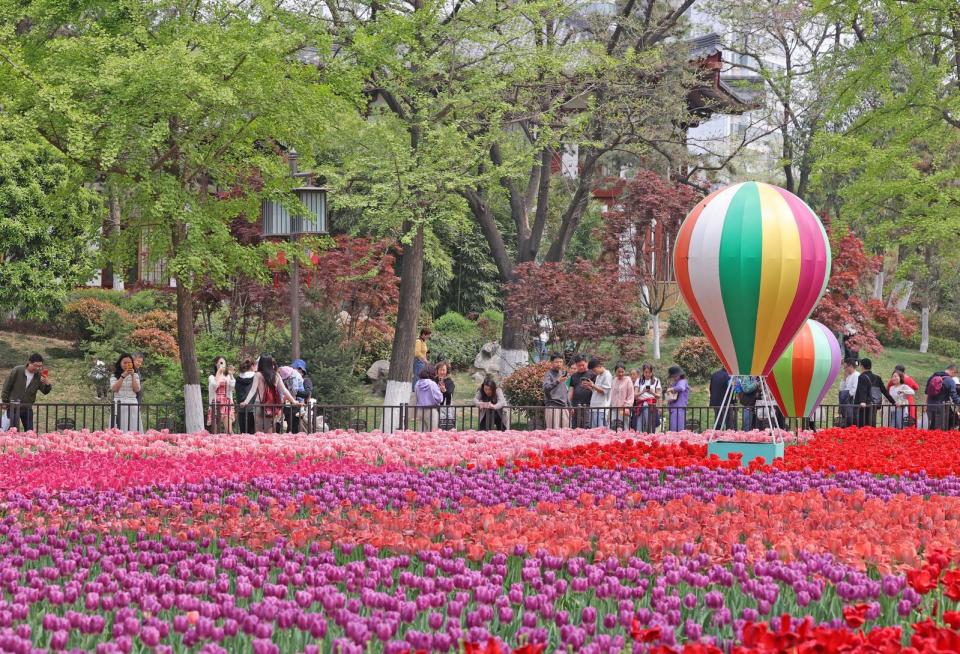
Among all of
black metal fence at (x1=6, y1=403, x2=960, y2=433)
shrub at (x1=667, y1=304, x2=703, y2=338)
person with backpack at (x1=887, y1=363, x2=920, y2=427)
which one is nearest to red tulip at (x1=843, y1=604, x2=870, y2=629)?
black metal fence at (x1=6, y1=403, x2=960, y2=433)

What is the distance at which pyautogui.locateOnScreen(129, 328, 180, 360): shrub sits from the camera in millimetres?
27750

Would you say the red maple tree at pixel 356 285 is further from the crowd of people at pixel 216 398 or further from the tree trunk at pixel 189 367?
the crowd of people at pixel 216 398

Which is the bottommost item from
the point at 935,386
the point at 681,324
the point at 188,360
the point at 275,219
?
the point at 935,386

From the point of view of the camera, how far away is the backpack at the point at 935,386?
819 inches

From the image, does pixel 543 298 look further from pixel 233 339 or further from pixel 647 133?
pixel 233 339

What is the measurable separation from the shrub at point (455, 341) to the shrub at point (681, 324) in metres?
6.01

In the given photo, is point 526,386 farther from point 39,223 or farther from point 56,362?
point 56,362

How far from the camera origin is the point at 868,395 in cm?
2014

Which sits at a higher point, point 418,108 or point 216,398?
point 418,108

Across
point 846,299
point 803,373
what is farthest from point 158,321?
point 846,299

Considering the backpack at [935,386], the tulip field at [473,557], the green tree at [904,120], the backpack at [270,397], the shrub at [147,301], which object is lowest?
the tulip field at [473,557]

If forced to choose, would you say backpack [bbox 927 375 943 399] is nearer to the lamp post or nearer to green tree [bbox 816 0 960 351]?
green tree [bbox 816 0 960 351]

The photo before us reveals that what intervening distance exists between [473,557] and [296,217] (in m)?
14.1

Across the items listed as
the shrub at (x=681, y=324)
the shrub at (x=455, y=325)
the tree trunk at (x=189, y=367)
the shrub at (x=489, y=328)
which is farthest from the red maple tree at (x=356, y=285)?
the shrub at (x=681, y=324)
